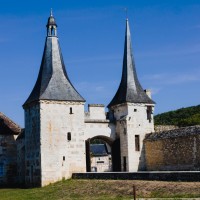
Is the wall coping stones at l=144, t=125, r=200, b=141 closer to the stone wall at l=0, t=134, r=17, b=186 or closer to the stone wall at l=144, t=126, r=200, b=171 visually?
the stone wall at l=144, t=126, r=200, b=171

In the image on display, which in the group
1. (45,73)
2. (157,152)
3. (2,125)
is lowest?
(157,152)

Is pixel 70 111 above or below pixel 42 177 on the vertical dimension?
above

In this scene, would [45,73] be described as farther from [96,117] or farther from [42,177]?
[42,177]

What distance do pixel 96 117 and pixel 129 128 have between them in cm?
252

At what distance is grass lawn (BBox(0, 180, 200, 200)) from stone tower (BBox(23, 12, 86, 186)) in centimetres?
147

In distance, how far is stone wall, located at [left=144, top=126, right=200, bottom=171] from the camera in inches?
1059

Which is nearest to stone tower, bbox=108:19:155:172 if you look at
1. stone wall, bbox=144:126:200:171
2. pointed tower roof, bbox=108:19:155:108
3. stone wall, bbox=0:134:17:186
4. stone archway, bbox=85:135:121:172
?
pointed tower roof, bbox=108:19:155:108

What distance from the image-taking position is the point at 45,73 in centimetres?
3084

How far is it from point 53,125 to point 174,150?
25.3ft

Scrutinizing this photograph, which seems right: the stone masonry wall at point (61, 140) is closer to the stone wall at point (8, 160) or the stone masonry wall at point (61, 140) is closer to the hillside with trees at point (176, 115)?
the stone wall at point (8, 160)

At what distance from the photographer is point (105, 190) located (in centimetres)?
2272

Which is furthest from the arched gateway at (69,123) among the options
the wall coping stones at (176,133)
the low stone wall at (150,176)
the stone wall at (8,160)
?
the stone wall at (8,160)

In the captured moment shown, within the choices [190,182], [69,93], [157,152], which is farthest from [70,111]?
[190,182]

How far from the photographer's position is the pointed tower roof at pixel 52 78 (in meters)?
30.0
